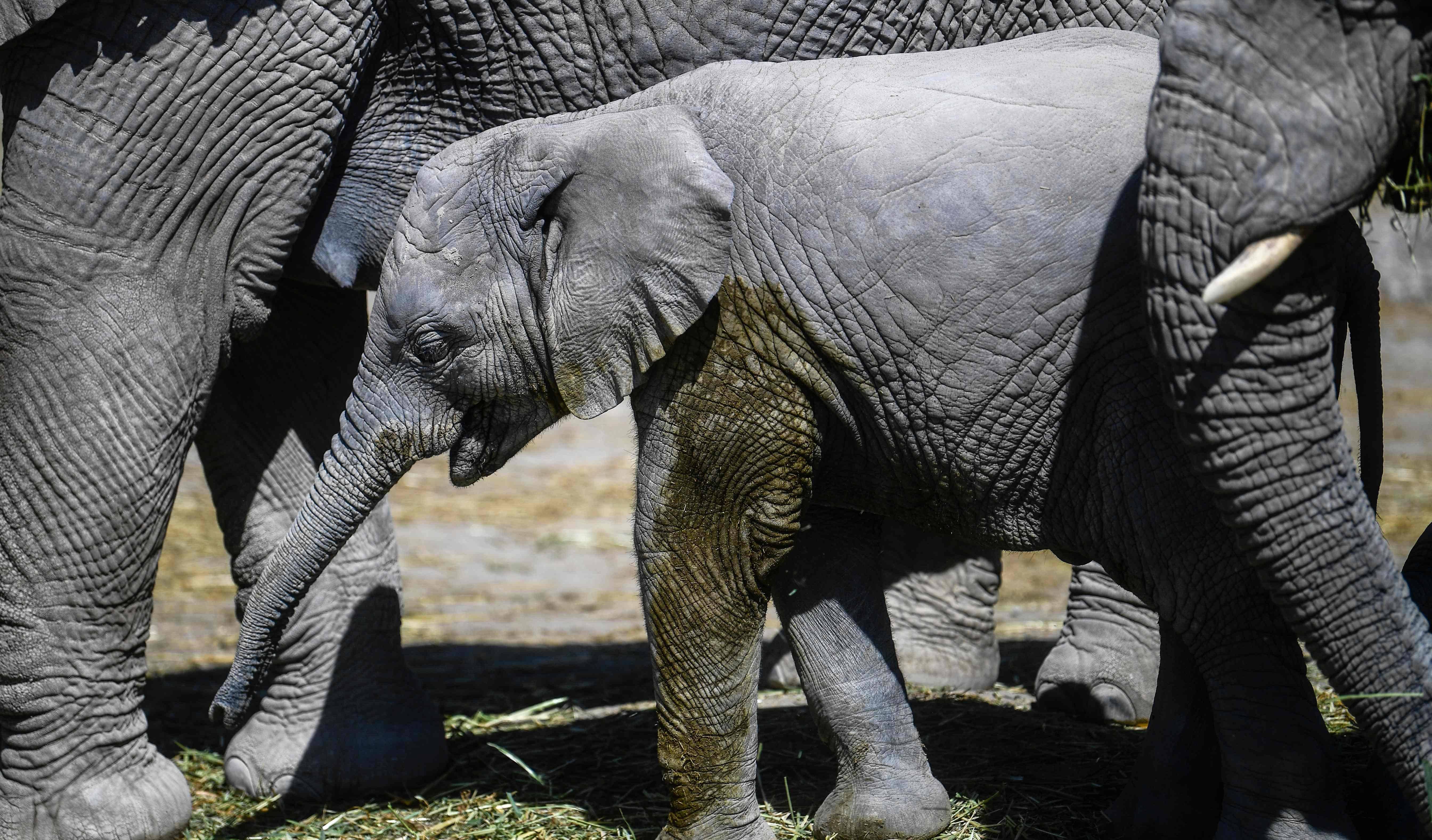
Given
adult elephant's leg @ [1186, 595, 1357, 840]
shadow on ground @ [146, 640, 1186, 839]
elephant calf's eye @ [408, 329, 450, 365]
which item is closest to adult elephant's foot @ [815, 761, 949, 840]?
shadow on ground @ [146, 640, 1186, 839]

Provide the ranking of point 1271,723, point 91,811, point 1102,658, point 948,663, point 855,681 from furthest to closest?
point 948,663
point 1102,658
point 91,811
point 855,681
point 1271,723

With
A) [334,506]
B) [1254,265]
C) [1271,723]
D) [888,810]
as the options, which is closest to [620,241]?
[334,506]

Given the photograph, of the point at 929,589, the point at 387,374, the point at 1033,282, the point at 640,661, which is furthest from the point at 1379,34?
the point at 640,661

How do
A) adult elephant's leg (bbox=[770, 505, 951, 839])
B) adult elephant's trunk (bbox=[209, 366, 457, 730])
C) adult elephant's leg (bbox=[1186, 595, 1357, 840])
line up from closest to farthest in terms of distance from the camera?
adult elephant's leg (bbox=[1186, 595, 1357, 840]) < adult elephant's trunk (bbox=[209, 366, 457, 730]) < adult elephant's leg (bbox=[770, 505, 951, 839])

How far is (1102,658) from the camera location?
450 centimetres

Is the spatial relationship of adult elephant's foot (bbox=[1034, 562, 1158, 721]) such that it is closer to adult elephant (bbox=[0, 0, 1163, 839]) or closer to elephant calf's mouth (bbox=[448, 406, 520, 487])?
adult elephant (bbox=[0, 0, 1163, 839])

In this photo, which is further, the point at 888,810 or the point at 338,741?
the point at 338,741

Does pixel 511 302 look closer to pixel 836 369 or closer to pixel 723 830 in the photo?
pixel 836 369

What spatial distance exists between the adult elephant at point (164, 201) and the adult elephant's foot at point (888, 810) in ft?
5.65

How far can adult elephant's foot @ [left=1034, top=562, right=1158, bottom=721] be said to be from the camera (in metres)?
4.43

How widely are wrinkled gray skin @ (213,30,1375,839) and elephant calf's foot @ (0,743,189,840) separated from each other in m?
0.73

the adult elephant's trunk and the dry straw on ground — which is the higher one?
the adult elephant's trunk

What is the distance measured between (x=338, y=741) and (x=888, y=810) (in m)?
1.72

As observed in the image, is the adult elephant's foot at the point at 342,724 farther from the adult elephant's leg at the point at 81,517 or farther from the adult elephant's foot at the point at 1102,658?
the adult elephant's foot at the point at 1102,658
